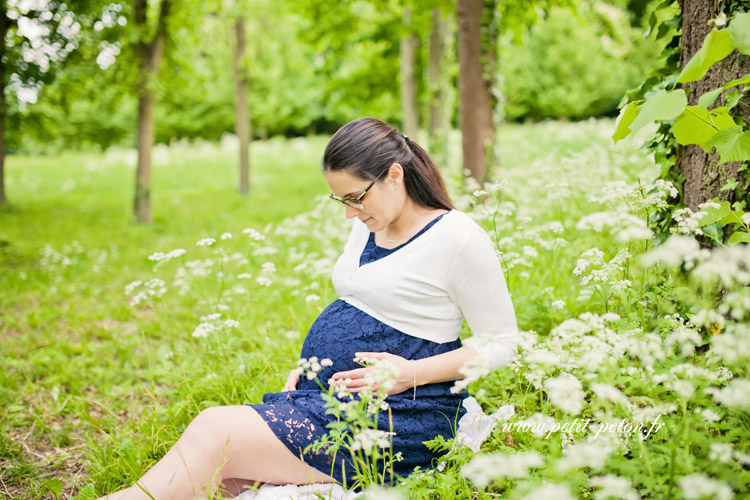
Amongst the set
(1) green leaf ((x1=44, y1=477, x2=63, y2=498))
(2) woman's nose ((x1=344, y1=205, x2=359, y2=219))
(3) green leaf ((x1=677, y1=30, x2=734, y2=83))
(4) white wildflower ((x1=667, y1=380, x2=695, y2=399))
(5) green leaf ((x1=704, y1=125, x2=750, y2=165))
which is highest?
(3) green leaf ((x1=677, y1=30, x2=734, y2=83))

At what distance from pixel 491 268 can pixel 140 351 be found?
3210 mm

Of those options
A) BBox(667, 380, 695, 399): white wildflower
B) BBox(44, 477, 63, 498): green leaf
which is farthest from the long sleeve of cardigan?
BBox(44, 477, 63, 498): green leaf

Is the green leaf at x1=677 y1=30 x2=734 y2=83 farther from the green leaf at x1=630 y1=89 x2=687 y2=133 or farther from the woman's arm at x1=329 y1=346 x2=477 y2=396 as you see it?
the woman's arm at x1=329 y1=346 x2=477 y2=396

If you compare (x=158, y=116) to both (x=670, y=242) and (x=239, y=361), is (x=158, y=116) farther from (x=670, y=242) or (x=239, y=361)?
(x=670, y=242)

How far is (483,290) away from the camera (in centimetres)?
199

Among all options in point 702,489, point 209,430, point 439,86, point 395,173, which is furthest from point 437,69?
point 702,489

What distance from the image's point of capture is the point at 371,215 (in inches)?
86.0

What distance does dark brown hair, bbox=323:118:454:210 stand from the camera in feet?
6.90

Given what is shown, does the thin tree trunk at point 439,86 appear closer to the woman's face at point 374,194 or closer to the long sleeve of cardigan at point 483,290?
the woman's face at point 374,194

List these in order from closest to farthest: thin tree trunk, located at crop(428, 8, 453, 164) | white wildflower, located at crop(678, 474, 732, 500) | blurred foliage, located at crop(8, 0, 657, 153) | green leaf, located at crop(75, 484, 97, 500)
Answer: white wildflower, located at crop(678, 474, 732, 500) → green leaf, located at crop(75, 484, 97, 500) → blurred foliage, located at crop(8, 0, 657, 153) → thin tree trunk, located at crop(428, 8, 453, 164)

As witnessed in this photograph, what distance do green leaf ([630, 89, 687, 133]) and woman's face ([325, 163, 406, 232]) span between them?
0.93 m

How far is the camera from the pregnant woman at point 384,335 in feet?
6.25

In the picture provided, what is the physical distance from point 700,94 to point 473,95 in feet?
12.4

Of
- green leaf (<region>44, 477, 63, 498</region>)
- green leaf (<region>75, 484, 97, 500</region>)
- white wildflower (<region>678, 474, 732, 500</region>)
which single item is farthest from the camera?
green leaf (<region>44, 477, 63, 498</region>)
